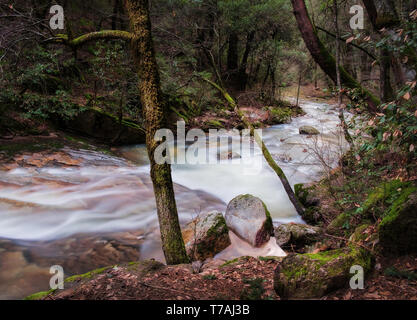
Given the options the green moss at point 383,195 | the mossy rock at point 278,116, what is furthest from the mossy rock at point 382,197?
the mossy rock at point 278,116

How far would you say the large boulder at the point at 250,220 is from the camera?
18.4ft

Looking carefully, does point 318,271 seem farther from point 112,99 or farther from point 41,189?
point 112,99

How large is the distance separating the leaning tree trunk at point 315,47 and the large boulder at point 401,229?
2.92m

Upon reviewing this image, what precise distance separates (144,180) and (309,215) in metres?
5.18

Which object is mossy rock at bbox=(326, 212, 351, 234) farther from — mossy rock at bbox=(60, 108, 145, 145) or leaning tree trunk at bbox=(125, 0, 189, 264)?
mossy rock at bbox=(60, 108, 145, 145)

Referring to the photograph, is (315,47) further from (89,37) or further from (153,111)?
(89,37)

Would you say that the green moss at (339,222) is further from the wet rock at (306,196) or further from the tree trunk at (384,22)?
the tree trunk at (384,22)

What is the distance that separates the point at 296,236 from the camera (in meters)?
5.38

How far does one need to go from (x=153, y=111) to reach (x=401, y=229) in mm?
3390

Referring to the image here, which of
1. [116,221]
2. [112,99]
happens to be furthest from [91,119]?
[116,221]

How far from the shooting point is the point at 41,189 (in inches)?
272

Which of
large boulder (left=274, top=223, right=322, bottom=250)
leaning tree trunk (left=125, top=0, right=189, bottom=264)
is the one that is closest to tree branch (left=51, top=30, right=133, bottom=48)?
leaning tree trunk (left=125, top=0, right=189, bottom=264)

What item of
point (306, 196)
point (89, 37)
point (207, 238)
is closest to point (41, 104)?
point (89, 37)

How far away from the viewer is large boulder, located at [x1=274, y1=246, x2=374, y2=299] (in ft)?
8.87
